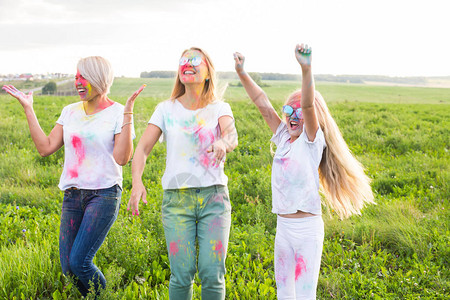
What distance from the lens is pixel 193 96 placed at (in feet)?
10.3

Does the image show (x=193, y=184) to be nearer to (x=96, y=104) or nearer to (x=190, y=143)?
(x=190, y=143)

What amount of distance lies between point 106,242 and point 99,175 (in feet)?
4.50

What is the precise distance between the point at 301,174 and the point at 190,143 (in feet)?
2.96

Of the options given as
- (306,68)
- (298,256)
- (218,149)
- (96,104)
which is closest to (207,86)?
(218,149)

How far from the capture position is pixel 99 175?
3.37 meters

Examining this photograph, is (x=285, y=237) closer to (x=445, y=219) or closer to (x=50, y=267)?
(x=50, y=267)

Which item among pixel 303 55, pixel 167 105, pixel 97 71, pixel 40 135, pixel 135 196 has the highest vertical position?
pixel 303 55

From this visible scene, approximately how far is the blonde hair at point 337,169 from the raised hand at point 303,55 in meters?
0.56

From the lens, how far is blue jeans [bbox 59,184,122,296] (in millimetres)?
3232

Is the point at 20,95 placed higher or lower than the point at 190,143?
higher

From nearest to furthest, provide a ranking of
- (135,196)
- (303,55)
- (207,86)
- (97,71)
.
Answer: (303,55), (135,196), (207,86), (97,71)

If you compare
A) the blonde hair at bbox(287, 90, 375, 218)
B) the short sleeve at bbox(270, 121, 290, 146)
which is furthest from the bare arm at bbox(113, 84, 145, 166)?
the blonde hair at bbox(287, 90, 375, 218)

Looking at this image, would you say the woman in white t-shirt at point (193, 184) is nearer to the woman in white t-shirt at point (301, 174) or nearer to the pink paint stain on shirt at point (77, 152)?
the woman in white t-shirt at point (301, 174)

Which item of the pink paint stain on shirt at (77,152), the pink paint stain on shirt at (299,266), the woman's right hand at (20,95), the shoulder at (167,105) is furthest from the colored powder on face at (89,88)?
the pink paint stain on shirt at (299,266)
